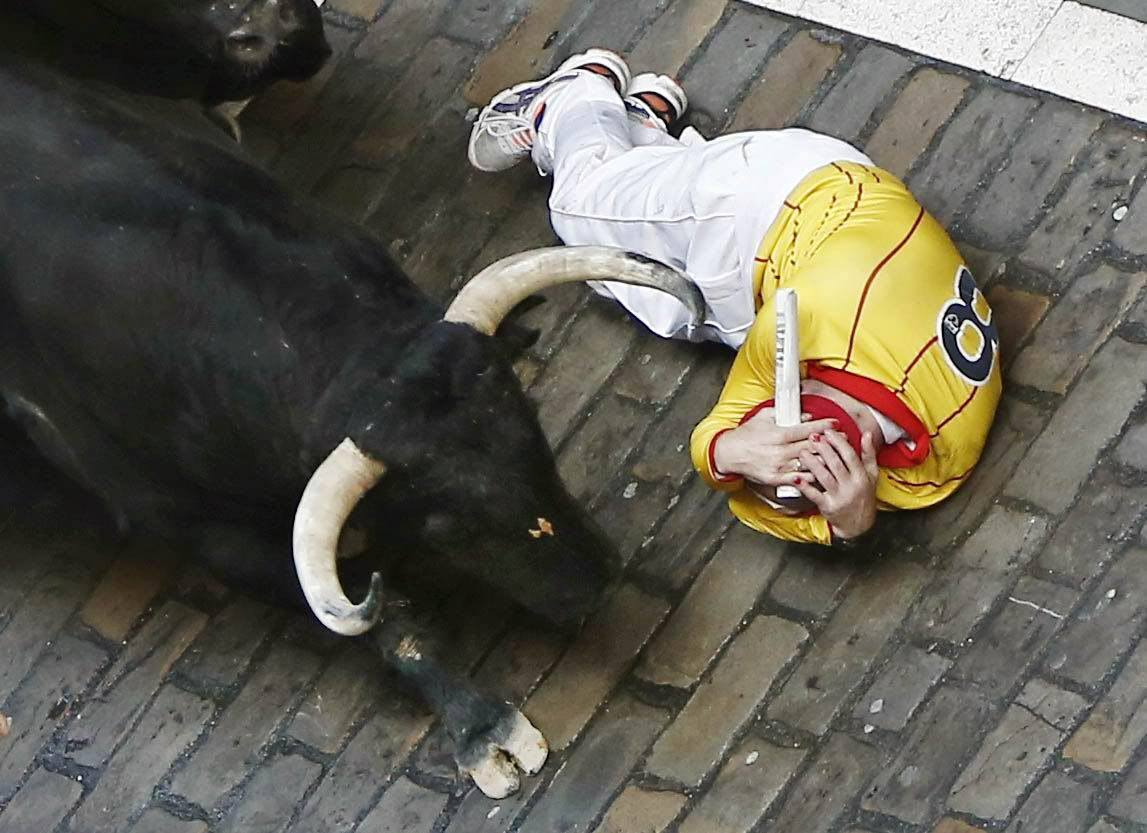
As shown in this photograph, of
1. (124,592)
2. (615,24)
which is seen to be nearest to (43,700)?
(124,592)

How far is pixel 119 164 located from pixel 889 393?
6.19 feet

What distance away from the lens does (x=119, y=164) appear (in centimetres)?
436

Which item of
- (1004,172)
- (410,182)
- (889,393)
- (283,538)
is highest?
(1004,172)

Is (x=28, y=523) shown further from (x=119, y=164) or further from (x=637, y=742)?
(x=637, y=742)

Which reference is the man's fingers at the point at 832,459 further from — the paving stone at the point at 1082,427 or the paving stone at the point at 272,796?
the paving stone at the point at 272,796

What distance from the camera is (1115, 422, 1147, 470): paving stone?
→ 4078mm

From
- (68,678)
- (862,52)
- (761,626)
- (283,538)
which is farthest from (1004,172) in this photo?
(68,678)

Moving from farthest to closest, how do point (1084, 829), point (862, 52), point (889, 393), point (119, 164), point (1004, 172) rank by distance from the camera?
1. point (862, 52)
2. point (1004, 172)
3. point (119, 164)
4. point (889, 393)
5. point (1084, 829)

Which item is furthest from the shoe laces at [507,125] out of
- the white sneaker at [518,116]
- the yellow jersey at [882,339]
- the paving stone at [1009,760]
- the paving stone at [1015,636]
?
Result: the paving stone at [1009,760]

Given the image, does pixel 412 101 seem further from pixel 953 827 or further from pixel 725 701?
pixel 953 827

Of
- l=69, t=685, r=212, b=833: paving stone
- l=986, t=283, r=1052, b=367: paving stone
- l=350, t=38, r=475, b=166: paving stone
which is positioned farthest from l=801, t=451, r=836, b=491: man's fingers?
l=350, t=38, r=475, b=166: paving stone

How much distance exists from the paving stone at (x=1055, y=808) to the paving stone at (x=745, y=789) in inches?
19.6

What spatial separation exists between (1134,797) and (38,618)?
281cm

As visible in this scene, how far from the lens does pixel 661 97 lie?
5.04 meters
